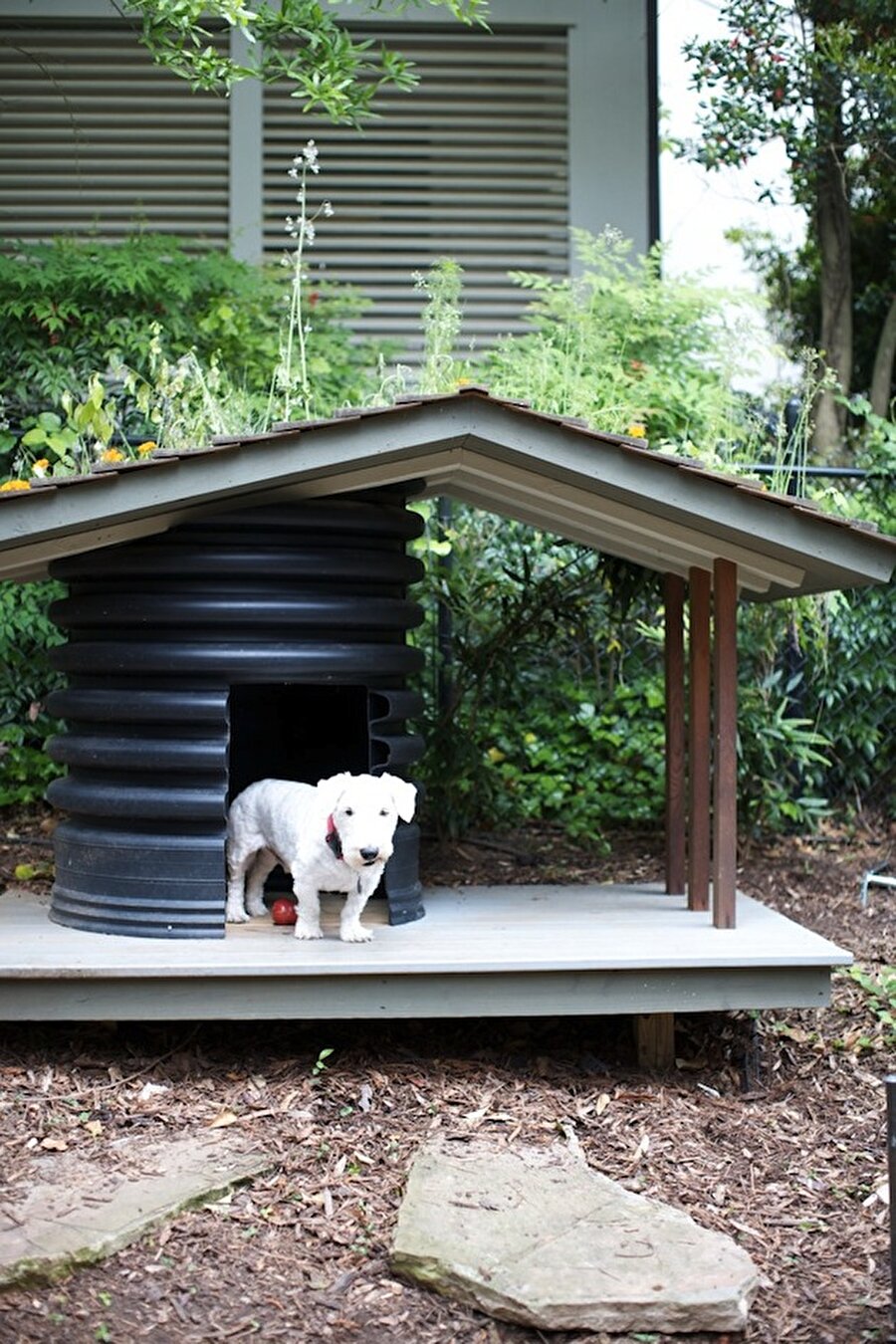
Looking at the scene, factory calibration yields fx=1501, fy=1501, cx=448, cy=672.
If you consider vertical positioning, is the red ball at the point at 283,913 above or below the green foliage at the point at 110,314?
below

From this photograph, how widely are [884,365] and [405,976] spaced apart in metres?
7.11

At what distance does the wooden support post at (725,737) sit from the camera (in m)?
5.26

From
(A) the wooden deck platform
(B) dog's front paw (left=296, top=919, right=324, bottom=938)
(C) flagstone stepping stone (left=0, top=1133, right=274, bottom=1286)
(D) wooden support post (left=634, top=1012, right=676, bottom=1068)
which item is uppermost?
(B) dog's front paw (left=296, top=919, right=324, bottom=938)

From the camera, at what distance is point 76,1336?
3.51 metres

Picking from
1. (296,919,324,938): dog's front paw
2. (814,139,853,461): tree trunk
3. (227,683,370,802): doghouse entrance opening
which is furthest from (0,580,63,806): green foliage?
(814,139,853,461): tree trunk

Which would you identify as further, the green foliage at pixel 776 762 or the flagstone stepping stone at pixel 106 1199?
the green foliage at pixel 776 762

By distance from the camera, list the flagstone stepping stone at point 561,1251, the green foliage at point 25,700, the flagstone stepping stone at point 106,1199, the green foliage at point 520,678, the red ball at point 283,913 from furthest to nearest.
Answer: the green foliage at point 25,700 → the green foliage at point 520,678 → the red ball at point 283,913 → the flagstone stepping stone at point 106,1199 → the flagstone stepping stone at point 561,1251

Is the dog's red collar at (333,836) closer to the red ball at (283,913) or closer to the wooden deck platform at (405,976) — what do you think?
the wooden deck platform at (405,976)

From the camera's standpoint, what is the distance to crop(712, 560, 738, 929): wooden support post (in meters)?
5.26

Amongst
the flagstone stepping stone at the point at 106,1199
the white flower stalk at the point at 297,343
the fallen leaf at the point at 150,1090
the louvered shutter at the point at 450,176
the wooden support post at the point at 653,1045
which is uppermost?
the louvered shutter at the point at 450,176

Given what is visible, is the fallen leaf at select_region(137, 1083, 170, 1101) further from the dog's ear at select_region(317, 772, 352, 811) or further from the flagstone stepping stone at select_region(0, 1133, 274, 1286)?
the dog's ear at select_region(317, 772, 352, 811)

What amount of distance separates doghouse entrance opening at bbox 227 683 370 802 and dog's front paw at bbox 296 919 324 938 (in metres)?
1.63

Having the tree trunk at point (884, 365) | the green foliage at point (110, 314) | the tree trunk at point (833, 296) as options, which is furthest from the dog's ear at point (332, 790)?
the tree trunk at point (884, 365)

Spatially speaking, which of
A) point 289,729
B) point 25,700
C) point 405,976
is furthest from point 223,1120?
point 25,700
